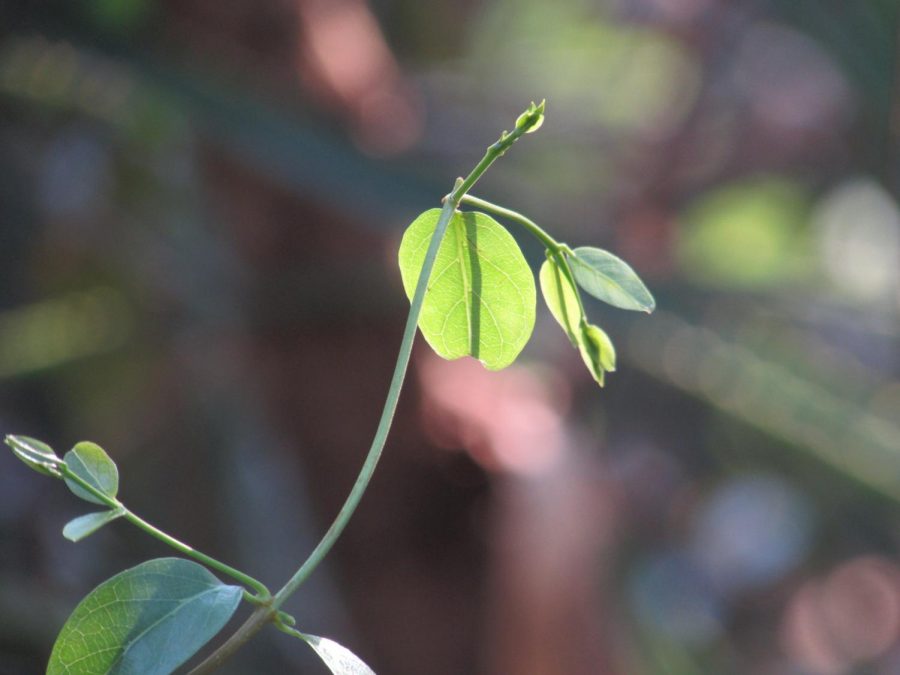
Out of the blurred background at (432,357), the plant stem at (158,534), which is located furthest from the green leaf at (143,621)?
the blurred background at (432,357)

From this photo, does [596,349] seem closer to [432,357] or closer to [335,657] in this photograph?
[335,657]

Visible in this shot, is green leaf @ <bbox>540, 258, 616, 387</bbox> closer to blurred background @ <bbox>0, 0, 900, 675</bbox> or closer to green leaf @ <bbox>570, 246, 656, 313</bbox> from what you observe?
green leaf @ <bbox>570, 246, 656, 313</bbox>

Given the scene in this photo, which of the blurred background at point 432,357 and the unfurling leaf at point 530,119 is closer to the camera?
the unfurling leaf at point 530,119

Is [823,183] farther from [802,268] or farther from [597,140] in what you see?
[597,140]

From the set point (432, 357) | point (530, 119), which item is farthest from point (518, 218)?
point (432, 357)

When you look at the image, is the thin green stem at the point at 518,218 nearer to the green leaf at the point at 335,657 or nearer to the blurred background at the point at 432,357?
the green leaf at the point at 335,657

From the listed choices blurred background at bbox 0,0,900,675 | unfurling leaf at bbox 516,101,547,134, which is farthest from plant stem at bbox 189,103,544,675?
blurred background at bbox 0,0,900,675

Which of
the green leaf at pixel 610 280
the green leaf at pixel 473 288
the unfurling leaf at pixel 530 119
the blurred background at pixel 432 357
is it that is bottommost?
the blurred background at pixel 432 357

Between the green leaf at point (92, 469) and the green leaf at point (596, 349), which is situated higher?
the green leaf at point (596, 349)
